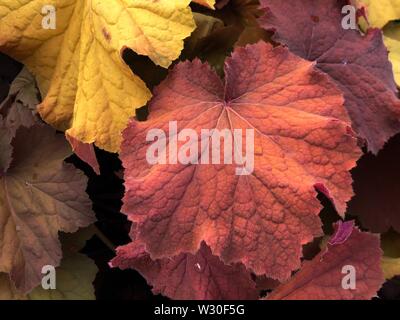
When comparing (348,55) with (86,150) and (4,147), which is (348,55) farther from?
(4,147)

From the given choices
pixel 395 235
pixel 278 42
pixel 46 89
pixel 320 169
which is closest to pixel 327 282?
pixel 320 169

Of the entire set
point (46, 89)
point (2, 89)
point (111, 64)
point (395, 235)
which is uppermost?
point (111, 64)

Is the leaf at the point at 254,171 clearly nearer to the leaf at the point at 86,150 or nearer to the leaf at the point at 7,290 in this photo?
the leaf at the point at 86,150

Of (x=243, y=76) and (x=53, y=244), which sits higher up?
(x=243, y=76)

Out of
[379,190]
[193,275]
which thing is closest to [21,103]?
[193,275]

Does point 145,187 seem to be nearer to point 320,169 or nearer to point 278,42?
point 320,169

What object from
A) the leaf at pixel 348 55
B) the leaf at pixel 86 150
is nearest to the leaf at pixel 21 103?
the leaf at pixel 86 150
